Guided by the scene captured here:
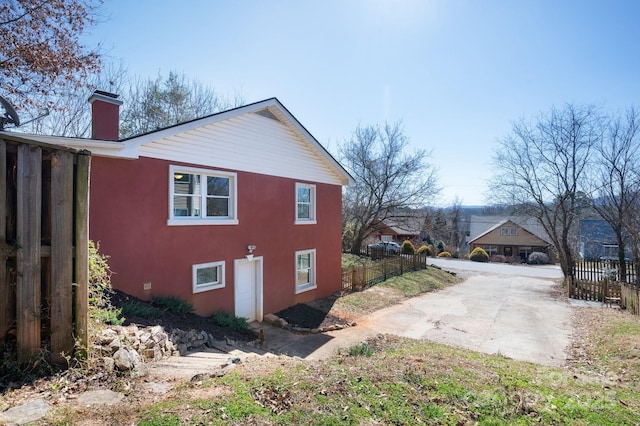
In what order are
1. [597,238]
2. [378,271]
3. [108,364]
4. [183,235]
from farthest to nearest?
[597,238] < [378,271] < [183,235] < [108,364]

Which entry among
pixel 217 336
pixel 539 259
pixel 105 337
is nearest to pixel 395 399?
pixel 105 337

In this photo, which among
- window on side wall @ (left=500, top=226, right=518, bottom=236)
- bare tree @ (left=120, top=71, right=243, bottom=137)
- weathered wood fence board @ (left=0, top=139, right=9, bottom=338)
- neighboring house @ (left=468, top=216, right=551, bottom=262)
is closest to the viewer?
weathered wood fence board @ (left=0, top=139, right=9, bottom=338)

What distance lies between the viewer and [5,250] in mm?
3582

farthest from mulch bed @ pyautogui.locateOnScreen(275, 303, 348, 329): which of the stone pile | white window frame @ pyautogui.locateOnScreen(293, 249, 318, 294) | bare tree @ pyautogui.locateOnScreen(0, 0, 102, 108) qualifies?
bare tree @ pyautogui.locateOnScreen(0, 0, 102, 108)

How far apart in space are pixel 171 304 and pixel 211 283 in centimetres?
171

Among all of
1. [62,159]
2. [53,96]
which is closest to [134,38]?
[53,96]

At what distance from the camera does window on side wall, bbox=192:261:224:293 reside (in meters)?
9.88

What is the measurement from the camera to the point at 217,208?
10.7 metres

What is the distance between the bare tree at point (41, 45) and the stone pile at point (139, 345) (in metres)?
9.87

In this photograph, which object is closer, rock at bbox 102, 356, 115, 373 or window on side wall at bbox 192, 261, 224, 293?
rock at bbox 102, 356, 115, 373

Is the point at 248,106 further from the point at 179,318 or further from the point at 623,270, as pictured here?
the point at 623,270

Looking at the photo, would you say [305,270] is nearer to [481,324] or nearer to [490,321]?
[481,324]

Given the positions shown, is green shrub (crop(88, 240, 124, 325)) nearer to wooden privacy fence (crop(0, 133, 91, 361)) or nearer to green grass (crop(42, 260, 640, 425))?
wooden privacy fence (crop(0, 133, 91, 361))

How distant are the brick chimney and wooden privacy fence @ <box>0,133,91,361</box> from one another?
5.53 m
